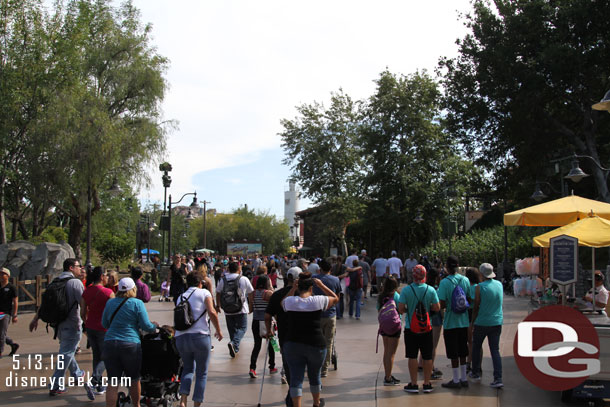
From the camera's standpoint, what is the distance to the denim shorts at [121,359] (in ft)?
20.6

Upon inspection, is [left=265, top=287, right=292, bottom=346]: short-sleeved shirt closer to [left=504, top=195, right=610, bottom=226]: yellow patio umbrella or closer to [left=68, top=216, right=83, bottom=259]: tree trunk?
[left=504, top=195, right=610, bottom=226]: yellow patio umbrella

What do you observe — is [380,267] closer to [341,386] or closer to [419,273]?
[341,386]

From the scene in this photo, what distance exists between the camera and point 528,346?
7496 mm

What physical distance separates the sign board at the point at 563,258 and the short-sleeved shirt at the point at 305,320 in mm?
3970

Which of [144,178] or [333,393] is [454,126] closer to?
[144,178]

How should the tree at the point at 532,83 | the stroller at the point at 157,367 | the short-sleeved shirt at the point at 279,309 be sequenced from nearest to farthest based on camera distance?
the stroller at the point at 157,367, the short-sleeved shirt at the point at 279,309, the tree at the point at 532,83

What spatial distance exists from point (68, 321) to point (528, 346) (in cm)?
625

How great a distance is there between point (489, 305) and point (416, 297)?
108 centimetres

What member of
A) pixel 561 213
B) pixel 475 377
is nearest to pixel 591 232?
pixel 561 213

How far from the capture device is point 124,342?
629cm

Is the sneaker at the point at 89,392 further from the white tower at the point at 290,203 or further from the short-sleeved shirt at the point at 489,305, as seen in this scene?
the white tower at the point at 290,203

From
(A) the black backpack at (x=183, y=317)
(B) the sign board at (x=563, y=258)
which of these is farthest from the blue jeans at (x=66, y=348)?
(B) the sign board at (x=563, y=258)

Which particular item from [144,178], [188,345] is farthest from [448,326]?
[144,178]

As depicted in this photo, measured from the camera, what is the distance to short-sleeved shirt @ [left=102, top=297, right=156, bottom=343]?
6.33 m
